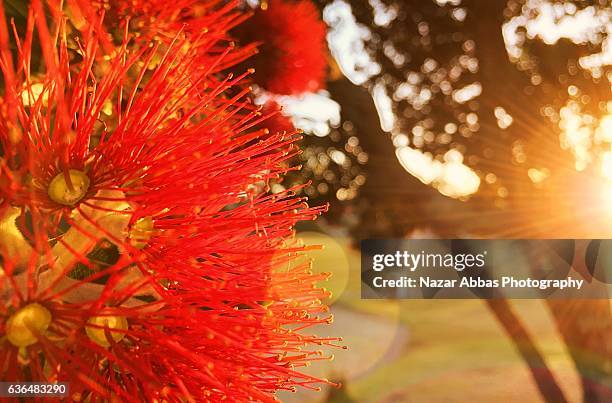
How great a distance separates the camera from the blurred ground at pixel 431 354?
9.81 m

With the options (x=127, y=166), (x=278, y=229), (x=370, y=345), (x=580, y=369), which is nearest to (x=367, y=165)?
(x=580, y=369)

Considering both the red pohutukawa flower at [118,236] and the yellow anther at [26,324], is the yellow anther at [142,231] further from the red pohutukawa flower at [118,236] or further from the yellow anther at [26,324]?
the yellow anther at [26,324]

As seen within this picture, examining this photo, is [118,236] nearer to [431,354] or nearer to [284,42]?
[284,42]

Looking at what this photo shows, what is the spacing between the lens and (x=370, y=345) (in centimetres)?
1170

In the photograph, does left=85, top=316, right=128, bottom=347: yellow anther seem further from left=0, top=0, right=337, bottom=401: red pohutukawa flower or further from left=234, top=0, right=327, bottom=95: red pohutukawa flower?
left=234, top=0, right=327, bottom=95: red pohutukawa flower

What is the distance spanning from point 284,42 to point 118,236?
1.17m

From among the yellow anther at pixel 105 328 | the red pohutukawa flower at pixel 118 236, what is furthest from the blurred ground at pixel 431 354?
the yellow anther at pixel 105 328

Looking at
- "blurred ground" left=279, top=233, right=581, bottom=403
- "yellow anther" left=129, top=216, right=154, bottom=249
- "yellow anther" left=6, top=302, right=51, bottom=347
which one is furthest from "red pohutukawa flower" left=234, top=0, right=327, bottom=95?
"blurred ground" left=279, top=233, right=581, bottom=403

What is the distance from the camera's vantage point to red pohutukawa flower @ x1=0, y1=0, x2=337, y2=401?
50 cm

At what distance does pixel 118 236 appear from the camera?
1.76 feet

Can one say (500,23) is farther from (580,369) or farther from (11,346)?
(11,346)

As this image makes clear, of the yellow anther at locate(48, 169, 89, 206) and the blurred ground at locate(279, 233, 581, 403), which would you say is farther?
the blurred ground at locate(279, 233, 581, 403)

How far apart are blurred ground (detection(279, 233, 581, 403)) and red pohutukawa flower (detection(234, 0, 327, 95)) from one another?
665cm

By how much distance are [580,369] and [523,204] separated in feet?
2.56
